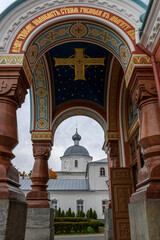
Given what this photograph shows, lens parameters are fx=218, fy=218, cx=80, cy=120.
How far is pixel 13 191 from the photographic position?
331 cm

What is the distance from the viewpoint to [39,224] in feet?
21.1

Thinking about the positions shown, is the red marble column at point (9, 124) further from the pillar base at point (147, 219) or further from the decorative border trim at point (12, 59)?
the pillar base at point (147, 219)

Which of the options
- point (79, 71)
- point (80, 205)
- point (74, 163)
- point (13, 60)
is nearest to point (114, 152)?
point (79, 71)

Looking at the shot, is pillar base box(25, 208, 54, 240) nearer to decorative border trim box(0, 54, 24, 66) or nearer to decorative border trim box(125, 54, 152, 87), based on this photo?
decorative border trim box(0, 54, 24, 66)

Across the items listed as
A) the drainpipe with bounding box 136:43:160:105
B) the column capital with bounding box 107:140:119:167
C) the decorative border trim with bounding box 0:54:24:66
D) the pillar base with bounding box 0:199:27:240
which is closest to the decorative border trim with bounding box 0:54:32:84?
the decorative border trim with bounding box 0:54:24:66

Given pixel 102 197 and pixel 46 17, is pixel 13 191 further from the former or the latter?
pixel 102 197

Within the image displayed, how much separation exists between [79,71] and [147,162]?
5076 mm

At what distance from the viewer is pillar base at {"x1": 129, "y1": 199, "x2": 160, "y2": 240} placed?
9.49 ft

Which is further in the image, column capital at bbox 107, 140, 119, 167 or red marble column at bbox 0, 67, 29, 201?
column capital at bbox 107, 140, 119, 167

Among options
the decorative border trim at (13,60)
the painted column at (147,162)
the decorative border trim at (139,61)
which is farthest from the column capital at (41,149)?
the decorative border trim at (139,61)

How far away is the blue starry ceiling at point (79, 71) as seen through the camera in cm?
705

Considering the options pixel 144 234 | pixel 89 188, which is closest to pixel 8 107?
pixel 144 234

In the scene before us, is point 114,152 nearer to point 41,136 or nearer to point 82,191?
point 41,136

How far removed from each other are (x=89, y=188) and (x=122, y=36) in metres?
23.4
